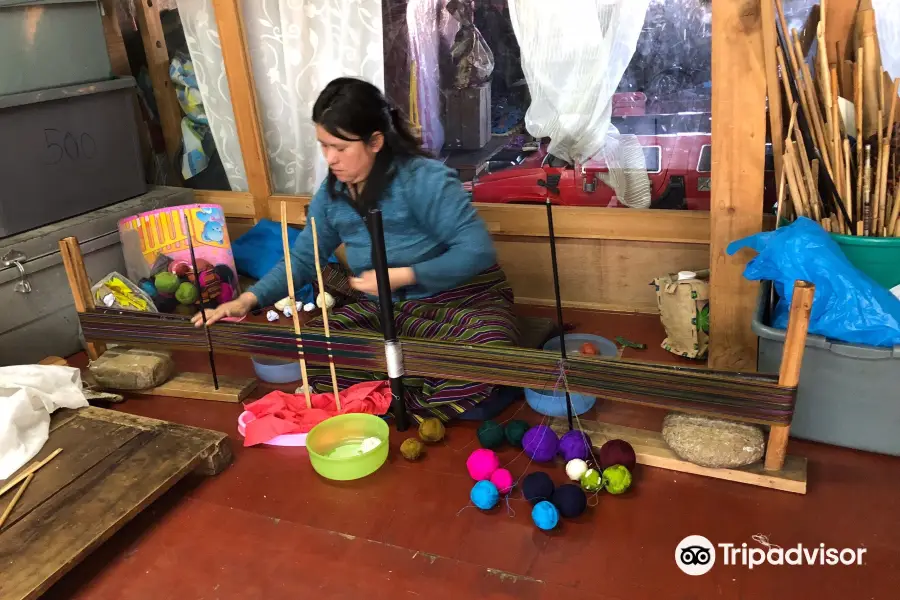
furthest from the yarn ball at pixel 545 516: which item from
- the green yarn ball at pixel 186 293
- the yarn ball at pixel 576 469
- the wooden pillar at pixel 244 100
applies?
the wooden pillar at pixel 244 100

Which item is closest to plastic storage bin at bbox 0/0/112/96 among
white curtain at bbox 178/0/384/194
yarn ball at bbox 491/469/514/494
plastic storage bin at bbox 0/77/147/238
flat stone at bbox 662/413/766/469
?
plastic storage bin at bbox 0/77/147/238

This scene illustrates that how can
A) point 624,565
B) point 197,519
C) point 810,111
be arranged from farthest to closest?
point 810,111, point 197,519, point 624,565

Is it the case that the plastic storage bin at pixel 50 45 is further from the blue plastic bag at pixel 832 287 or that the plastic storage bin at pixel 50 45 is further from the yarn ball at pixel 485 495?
the blue plastic bag at pixel 832 287

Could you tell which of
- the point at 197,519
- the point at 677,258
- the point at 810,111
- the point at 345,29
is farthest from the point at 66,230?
the point at 810,111

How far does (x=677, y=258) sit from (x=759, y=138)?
67 cm

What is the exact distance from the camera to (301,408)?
1854 mm

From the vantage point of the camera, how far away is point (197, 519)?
155 centimetres

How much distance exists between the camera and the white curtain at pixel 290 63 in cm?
243

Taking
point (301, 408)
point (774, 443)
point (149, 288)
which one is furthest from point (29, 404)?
point (774, 443)

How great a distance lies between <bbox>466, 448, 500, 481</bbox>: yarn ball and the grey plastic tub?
624mm

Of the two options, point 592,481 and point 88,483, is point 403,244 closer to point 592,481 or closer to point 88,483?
point 592,481

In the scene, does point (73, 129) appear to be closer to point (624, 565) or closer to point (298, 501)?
point (298, 501)

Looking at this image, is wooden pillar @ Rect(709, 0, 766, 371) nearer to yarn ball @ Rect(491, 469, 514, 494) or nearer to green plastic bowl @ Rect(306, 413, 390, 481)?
yarn ball @ Rect(491, 469, 514, 494)

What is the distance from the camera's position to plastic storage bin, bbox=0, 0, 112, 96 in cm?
226
